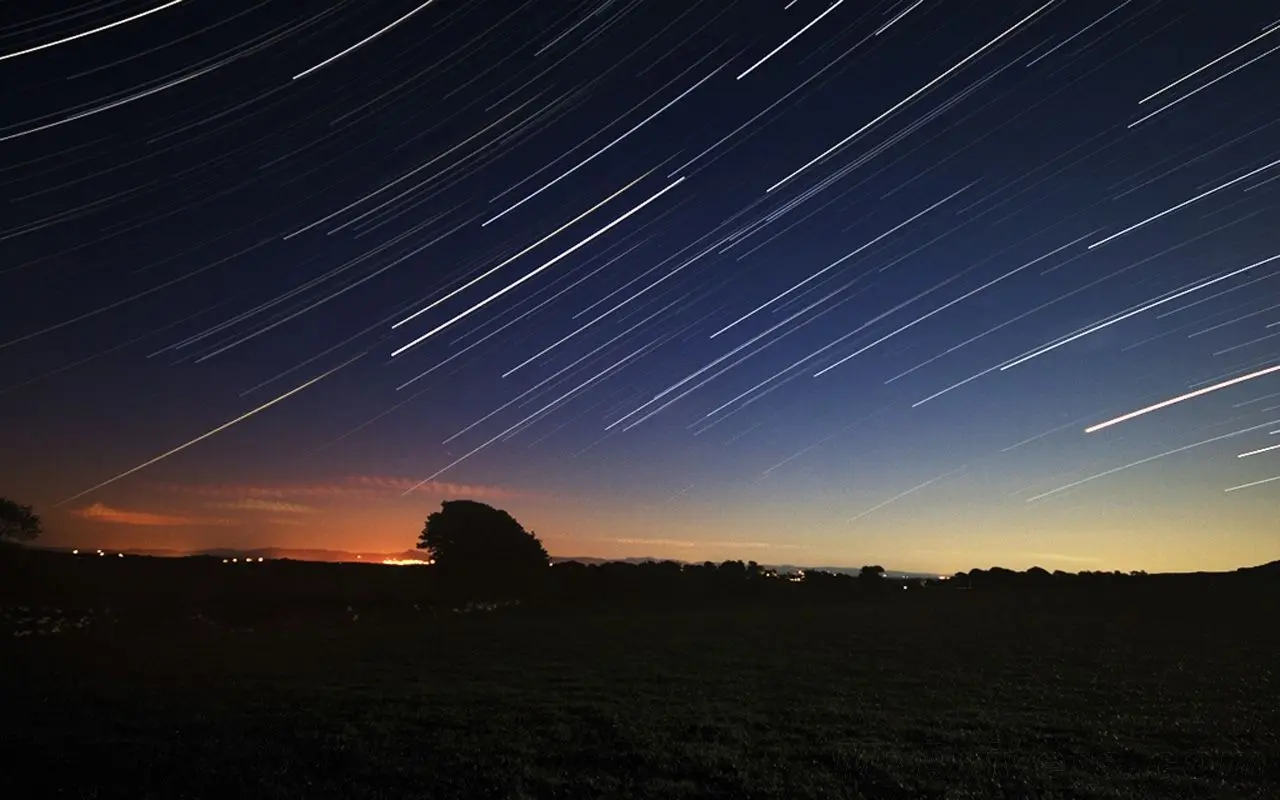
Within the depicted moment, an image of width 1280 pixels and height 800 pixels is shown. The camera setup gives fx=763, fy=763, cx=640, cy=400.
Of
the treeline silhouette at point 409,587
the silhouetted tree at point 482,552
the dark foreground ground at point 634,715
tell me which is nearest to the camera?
the dark foreground ground at point 634,715

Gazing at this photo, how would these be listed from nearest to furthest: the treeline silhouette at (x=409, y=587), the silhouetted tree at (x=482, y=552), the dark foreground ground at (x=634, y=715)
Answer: the dark foreground ground at (x=634, y=715) < the treeline silhouette at (x=409, y=587) < the silhouetted tree at (x=482, y=552)

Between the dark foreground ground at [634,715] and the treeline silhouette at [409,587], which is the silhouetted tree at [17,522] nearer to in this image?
the treeline silhouette at [409,587]

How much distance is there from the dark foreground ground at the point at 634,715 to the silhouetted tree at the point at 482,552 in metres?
25.2

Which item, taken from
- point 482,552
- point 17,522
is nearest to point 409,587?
point 482,552

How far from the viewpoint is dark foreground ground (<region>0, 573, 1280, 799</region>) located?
35.9 ft

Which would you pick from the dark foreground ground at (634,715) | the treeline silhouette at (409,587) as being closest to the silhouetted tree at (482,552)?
the treeline silhouette at (409,587)

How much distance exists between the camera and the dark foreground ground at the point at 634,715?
35.9 feet

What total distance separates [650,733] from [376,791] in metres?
5.21

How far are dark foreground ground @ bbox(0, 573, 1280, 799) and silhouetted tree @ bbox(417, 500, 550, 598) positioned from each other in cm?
2523

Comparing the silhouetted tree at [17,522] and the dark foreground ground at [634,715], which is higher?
the silhouetted tree at [17,522]

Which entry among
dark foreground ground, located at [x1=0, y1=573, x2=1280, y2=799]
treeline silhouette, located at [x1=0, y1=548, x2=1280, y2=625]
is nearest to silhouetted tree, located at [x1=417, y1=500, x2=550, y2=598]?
treeline silhouette, located at [x1=0, y1=548, x2=1280, y2=625]

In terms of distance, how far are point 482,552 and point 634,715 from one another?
43860 millimetres

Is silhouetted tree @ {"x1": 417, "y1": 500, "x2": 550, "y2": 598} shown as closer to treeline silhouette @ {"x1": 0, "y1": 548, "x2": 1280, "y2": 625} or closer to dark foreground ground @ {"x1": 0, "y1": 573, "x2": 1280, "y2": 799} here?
treeline silhouette @ {"x1": 0, "y1": 548, "x2": 1280, "y2": 625}

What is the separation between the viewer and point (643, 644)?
94.6 ft
